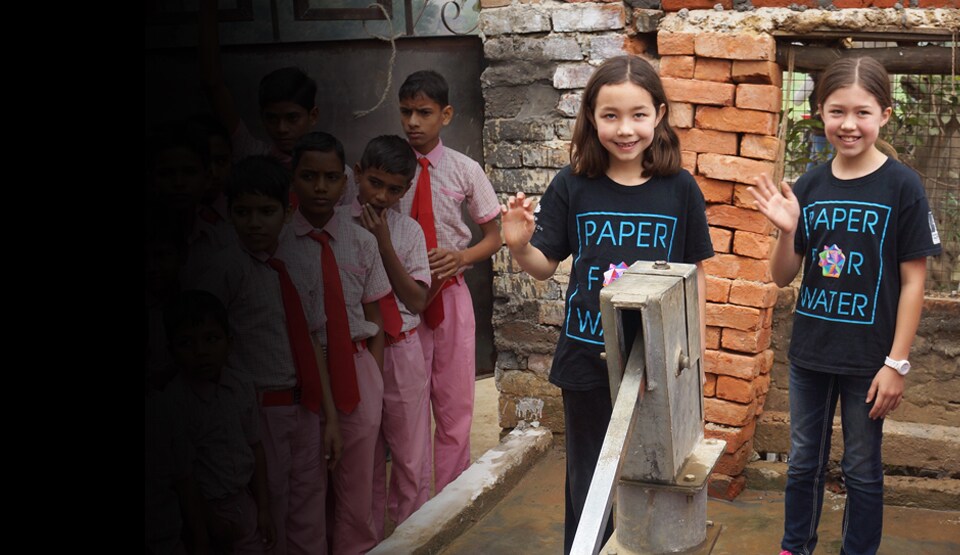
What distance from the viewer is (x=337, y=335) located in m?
1.77

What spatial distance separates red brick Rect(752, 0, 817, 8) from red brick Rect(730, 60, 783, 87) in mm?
188

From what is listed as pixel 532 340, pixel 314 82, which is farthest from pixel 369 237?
pixel 532 340

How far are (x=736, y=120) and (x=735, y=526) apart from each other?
1.36 metres

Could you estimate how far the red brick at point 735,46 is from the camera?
132 inches

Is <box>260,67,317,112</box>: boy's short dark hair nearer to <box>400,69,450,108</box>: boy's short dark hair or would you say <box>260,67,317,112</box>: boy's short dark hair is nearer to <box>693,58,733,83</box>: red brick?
<box>400,69,450,108</box>: boy's short dark hair

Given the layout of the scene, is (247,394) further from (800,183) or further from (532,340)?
(532,340)

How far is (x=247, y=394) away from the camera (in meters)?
1.33

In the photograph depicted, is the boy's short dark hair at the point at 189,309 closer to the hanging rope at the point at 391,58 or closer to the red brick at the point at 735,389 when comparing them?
the hanging rope at the point at 391,58

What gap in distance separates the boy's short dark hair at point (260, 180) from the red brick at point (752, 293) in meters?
2.38

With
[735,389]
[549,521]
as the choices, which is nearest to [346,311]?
[549,521]

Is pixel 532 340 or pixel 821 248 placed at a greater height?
pixel 821 248

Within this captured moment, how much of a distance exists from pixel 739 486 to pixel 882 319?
1.26m

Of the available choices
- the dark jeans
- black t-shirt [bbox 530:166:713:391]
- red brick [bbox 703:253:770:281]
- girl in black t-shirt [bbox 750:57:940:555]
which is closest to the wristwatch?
girl in black t-shirt [bbox 750:57:940:555]

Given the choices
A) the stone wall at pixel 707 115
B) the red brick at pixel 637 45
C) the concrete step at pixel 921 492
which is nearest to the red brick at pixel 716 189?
the stone wall at pixel 707 115
